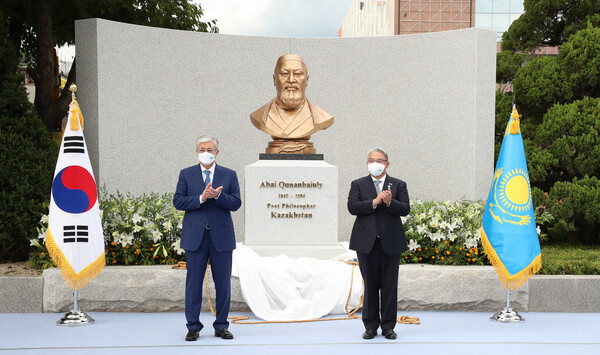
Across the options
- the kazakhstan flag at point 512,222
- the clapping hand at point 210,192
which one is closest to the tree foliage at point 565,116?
the kazakhstan flag at point 512,222

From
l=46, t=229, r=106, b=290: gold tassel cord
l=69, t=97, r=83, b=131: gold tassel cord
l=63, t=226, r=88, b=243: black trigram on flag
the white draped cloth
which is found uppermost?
l=69, t=97, r=83, b=131: gold tassel cord

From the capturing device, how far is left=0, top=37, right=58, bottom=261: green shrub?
247 inches

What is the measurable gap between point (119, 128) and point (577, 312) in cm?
625

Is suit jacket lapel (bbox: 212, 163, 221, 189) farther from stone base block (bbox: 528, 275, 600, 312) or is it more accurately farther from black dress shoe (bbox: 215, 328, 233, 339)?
stone base block (bbox: 528, 275, 600, 312)

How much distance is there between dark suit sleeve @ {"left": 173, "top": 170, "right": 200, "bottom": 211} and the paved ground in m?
1.03

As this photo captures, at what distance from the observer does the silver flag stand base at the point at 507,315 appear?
5.51m

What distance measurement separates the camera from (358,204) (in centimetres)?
463

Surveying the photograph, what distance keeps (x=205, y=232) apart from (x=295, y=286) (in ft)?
4.89

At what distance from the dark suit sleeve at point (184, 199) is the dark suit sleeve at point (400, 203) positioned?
4.73 ft

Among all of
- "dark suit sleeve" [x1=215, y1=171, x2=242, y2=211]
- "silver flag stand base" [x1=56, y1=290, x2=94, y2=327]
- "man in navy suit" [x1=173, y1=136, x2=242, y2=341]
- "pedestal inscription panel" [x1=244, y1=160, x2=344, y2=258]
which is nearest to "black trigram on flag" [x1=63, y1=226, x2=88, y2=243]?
"silver flag stand base" [x1=56, y1=290, x2=94, y2=327]

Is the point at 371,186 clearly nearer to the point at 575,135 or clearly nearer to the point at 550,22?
the point at 575,135

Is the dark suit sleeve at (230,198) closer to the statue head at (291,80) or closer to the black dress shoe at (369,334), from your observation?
the black dress shoe at (369,334)

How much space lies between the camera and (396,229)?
4652mm

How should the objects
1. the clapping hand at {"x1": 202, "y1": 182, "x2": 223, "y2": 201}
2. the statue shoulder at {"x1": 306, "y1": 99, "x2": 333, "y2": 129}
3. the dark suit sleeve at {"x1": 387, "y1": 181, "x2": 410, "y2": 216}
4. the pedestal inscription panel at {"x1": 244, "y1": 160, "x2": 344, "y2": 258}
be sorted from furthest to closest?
the statue shoulder at {"x1": 306, "y1": 99, "x2": 333, "y2": 129}
the pedestal inscription panel at {"x1": 244, "y1": 160, "x2": 344, "y2": 258}
the dark suit sleeve at {"x1": 387, "y1": 181, "x2": 410, "y2": 216}
the clapping hand at {"x1": 202, "y1": 182, "x2": 223, "y2": 201}
